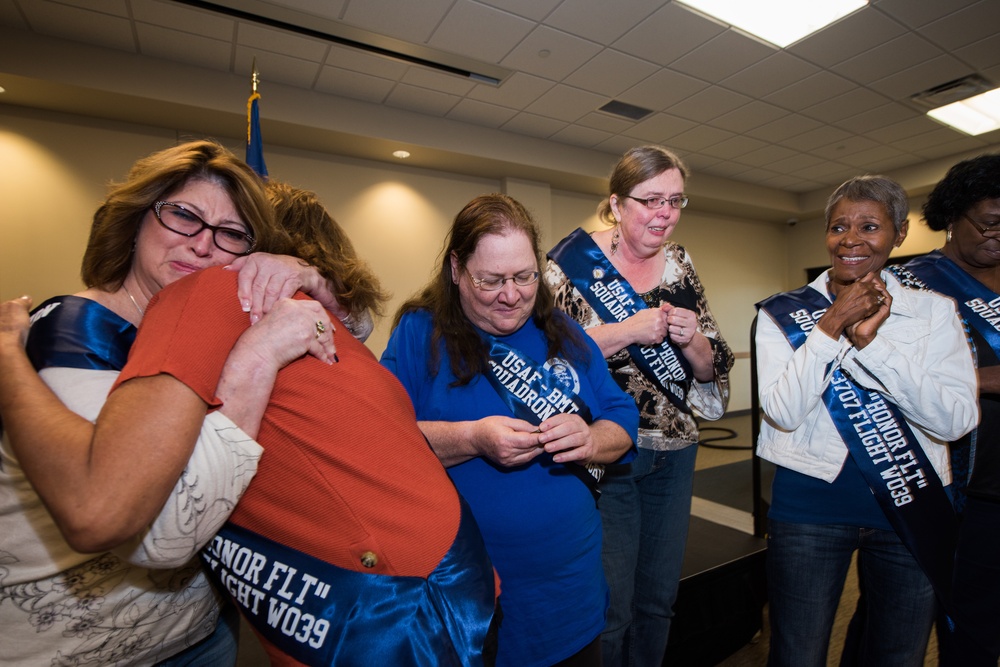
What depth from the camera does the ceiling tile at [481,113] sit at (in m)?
4.79

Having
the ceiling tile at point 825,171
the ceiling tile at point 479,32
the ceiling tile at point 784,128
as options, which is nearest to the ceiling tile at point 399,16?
the ceiling tile at point 479,32

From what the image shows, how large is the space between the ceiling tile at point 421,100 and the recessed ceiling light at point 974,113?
501cm

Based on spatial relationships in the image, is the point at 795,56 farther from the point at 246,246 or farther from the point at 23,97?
the point at 23,97

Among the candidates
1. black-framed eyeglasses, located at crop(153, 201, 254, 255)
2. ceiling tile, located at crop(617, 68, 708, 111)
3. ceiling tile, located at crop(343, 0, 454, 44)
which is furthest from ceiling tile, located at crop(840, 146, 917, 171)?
black-framed eyeglasses, located at crop(153, 201, 254, 255)

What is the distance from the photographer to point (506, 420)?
92cm

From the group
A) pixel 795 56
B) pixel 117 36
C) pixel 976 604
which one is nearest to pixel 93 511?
pixel 976 604

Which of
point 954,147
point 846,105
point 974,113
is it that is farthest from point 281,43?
point 954,147

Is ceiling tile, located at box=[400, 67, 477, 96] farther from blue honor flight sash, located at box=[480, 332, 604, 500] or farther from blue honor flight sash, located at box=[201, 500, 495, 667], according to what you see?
blue honor flight sash, located at box=[201, 500, 495, 667]

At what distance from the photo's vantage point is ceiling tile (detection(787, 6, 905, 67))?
3.64 meters

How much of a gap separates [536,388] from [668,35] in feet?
12.3

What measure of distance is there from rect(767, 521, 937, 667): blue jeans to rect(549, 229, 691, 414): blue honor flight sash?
0.46 metres

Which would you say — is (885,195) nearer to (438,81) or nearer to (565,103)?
(438,81)

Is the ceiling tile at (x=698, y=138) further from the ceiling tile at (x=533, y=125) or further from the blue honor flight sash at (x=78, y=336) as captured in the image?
the blue honor flight sash at (x=78, y=336)

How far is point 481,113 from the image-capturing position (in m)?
4.97
